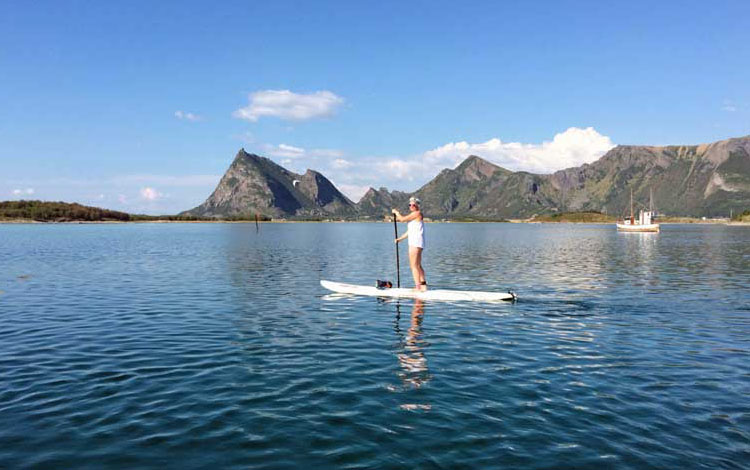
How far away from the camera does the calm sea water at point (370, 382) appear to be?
9.14 metres

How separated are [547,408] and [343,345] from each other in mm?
8337

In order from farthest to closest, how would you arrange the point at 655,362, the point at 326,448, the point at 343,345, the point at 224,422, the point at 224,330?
1. the point at 224,330
2. the point at 343,345
3. the point at 655,362
4. the point at 224,422
5. the point at 326,448

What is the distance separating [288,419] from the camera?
1064 centimetres

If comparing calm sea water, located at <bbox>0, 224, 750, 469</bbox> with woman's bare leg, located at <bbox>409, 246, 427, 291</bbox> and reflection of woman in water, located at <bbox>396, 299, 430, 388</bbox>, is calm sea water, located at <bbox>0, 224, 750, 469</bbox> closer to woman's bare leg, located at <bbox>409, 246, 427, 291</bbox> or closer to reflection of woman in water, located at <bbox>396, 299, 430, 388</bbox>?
reflection of woman in water, located at <bbox>396, 299, 430, 388</bbox>

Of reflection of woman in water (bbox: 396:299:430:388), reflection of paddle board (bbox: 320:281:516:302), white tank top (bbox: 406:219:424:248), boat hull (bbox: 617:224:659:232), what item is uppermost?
white tank top (bbox: 406:219:424:248)

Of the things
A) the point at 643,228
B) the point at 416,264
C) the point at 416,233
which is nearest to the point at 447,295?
the point at 416,264

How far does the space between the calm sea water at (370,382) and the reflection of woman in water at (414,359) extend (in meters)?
0.10

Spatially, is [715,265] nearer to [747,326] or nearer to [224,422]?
[747,326]

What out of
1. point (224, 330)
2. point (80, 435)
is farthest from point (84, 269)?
point (80, 435)

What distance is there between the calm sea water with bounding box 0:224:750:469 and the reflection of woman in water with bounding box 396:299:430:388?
0.10 meters

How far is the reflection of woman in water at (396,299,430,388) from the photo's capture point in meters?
13.8

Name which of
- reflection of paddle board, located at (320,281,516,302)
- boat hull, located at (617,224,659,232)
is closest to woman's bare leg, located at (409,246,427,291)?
reflection of paddle board, located at (320,281,516,302)

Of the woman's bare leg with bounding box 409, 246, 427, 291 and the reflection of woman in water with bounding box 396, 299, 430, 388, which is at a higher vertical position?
the woman's bare leg with bounding box 409, 246, 427, 291

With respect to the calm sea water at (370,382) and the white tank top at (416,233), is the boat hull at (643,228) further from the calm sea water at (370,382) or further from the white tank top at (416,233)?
the white tank top at (416,233)
